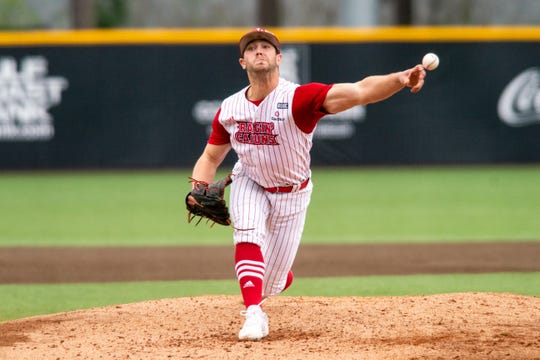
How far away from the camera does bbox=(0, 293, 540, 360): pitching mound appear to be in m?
4.68

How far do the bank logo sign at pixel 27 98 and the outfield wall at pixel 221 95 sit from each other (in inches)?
0.6

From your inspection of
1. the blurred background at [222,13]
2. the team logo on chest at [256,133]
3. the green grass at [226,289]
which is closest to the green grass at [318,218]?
the green grass at [226,289]

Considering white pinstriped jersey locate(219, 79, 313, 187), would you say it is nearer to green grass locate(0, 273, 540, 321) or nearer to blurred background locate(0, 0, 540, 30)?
green grass locate(0, 273, 540, 321)

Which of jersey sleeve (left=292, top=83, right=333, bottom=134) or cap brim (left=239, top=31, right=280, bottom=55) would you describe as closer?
jersey sleeve (left=292, top=83, right=333, bottom=134)

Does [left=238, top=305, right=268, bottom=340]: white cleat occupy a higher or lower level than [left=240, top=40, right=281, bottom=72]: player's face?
lower

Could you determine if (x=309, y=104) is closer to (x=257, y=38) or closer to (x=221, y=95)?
(x=257, y=38)

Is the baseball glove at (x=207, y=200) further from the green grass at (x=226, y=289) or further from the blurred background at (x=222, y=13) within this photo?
the blurred background at (x=222, y=13)

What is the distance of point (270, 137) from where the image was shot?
510 cm

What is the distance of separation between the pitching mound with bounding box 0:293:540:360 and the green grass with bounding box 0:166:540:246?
130 inches

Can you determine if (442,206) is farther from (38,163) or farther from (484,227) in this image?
(38,163)

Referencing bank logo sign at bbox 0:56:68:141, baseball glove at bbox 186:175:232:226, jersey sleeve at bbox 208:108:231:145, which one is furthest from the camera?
bank logo sign at bbox 0:56:68:141

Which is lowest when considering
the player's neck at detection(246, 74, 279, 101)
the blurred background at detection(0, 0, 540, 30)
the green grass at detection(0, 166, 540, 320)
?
the green grass at detection(0, 166, 540, 320)

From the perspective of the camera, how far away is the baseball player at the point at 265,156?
498 cm

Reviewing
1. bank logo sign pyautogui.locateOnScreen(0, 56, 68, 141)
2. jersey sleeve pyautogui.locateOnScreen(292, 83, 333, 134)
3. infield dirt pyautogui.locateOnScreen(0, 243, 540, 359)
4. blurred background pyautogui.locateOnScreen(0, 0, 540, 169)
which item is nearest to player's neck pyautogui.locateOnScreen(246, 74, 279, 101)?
jersey sleeve pyautogui.locateOnScreen(292, 83, 333, 134)
